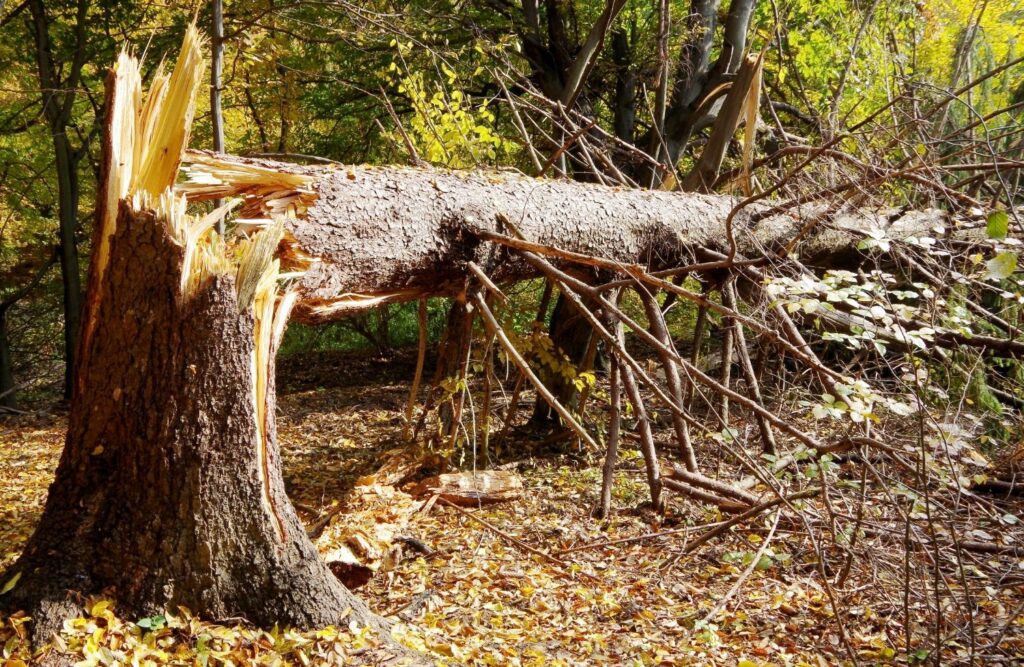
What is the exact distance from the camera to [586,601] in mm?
3551

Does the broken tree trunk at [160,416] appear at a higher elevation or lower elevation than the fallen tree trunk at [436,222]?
lower

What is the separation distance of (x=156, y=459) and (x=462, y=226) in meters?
1.78

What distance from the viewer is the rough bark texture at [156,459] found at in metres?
2.50

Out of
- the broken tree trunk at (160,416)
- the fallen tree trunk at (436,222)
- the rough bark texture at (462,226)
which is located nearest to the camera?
the broken tree trunk at (160,416)

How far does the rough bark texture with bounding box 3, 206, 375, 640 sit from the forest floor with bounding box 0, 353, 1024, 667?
0.12 meters

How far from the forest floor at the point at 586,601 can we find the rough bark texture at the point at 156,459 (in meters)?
0.12

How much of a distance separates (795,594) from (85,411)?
3.12 m

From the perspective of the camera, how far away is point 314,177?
319 cm

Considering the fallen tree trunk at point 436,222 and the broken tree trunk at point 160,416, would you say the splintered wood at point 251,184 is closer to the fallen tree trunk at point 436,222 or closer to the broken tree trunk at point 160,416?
the fallen tree trunk at point 436,222

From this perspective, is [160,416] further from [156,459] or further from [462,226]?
[462,226]

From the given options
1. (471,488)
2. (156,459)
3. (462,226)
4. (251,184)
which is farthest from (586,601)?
(251,184)

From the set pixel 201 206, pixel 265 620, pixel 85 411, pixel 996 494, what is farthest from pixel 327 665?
pixel 201 206

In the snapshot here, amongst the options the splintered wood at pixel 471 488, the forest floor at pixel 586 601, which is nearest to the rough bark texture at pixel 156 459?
the forest floor at pixel 586 601

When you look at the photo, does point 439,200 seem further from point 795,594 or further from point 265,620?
point 795,594
